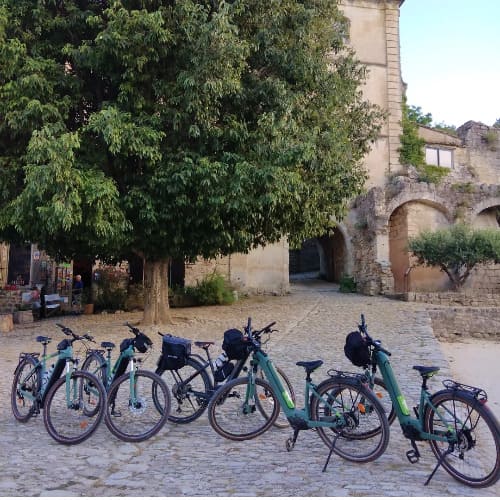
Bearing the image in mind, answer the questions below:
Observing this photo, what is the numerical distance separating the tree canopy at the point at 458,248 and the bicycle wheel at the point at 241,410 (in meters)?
13.4

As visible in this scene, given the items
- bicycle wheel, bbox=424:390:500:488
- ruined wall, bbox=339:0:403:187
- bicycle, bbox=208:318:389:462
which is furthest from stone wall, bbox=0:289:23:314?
ruined wall, bbox=339:0:403:187

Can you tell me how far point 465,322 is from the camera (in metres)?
14.6

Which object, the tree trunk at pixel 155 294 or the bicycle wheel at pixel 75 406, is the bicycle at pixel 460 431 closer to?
the bicycle wheel at pixel 75 406

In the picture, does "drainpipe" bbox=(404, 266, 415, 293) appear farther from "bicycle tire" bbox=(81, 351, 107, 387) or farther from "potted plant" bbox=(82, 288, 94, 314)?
"bicycle tire" bbox=(81, 351, 107, 387)

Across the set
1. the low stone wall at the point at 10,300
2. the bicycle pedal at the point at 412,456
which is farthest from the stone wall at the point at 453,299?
the bicycle pedal at the point at 412,456

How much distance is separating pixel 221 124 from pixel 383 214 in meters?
11.1

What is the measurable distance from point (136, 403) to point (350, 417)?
6.31 ft

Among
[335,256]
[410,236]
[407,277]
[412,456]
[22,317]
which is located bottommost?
[412,456]

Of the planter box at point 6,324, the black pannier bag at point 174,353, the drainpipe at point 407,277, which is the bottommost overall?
the planter box at point 6,324

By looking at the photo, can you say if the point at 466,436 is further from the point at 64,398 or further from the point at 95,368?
the point at 95,368

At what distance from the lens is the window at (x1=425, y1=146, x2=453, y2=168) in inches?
990

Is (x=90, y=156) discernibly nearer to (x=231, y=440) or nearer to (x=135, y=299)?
(x=231, y=440)

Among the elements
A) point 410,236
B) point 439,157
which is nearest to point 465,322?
point 410,236

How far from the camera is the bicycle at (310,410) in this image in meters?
4.07
